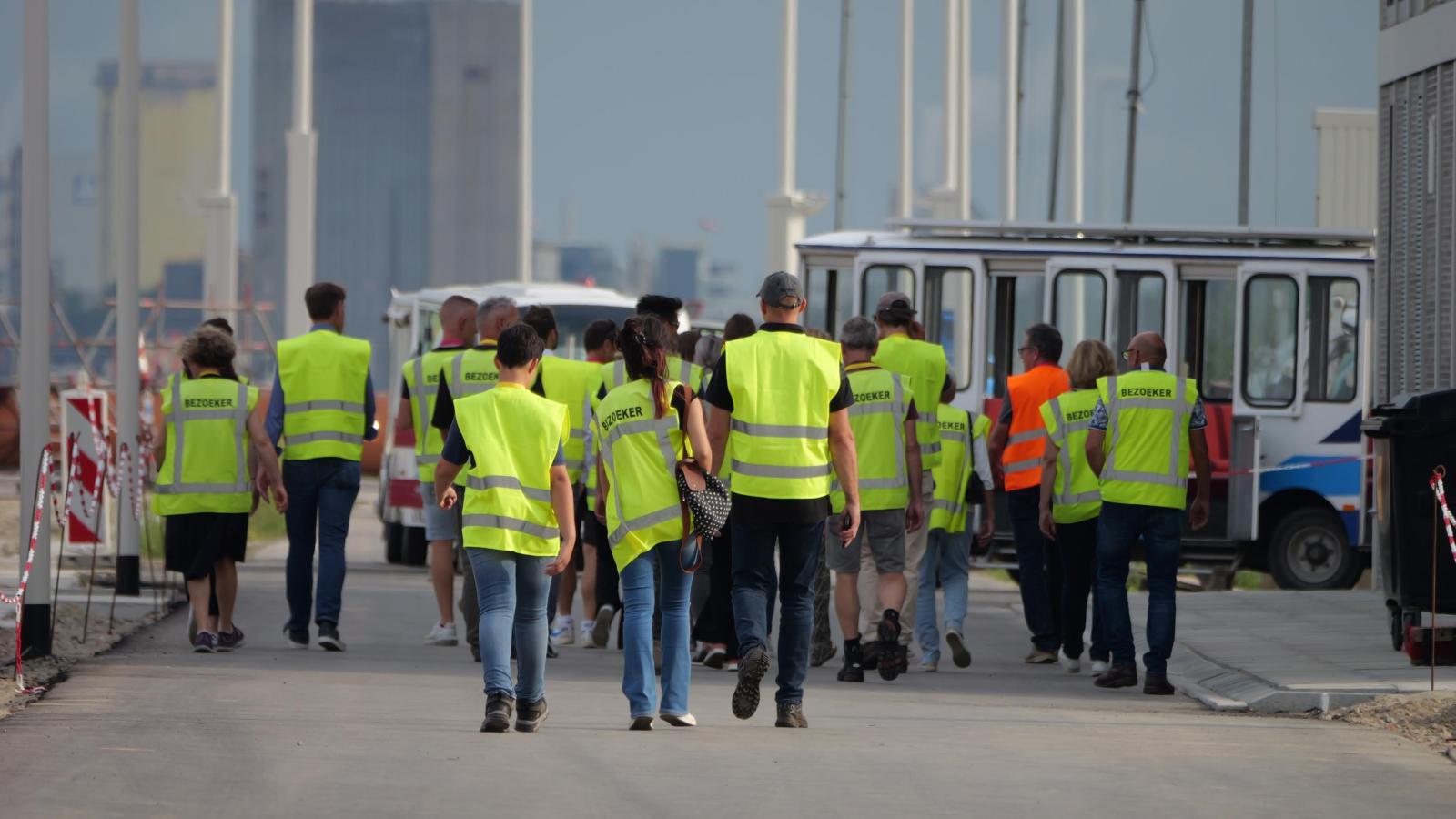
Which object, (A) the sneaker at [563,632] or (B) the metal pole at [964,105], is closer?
(A) the sneaker at [563,632]

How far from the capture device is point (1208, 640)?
13.8m

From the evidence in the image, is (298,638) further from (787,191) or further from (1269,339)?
(787,191)

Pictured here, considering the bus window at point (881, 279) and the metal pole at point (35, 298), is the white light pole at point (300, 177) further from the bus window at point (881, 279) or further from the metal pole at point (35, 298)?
the metal pole at point (35, 298)

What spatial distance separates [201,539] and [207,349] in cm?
101

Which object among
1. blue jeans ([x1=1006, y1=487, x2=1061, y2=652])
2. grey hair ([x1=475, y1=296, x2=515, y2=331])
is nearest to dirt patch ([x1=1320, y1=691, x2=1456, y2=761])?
blue jeans ([x1=1006, y1=487, x2=1061, y2=652])

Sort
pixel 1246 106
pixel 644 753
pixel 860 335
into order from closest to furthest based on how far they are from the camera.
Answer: pixel 644 753 → pixel 860 335 → pixel 1246 106

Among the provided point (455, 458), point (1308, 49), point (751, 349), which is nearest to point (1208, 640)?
point (751, 349)

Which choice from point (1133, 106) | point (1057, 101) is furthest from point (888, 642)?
point (1057, 101)

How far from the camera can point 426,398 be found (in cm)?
1310

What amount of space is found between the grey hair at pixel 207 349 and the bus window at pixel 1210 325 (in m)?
9.16

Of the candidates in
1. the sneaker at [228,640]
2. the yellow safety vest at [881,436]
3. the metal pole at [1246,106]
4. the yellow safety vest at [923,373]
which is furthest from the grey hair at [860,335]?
the metal pole at [1246,106]

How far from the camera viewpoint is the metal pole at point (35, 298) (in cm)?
1152

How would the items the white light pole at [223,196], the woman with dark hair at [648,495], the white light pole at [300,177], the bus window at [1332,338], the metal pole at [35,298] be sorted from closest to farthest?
the woman with dark hair at [648,495] → the metal pole at [35,298] → the bus window at [1332,338] → the white light pole at [300,177] → the white light pole at [223,196]

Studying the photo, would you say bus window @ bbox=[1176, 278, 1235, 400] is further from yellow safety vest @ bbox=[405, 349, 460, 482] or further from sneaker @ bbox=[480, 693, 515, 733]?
Answer: sneaker @ bbox=[480, 693, 515, 733]
